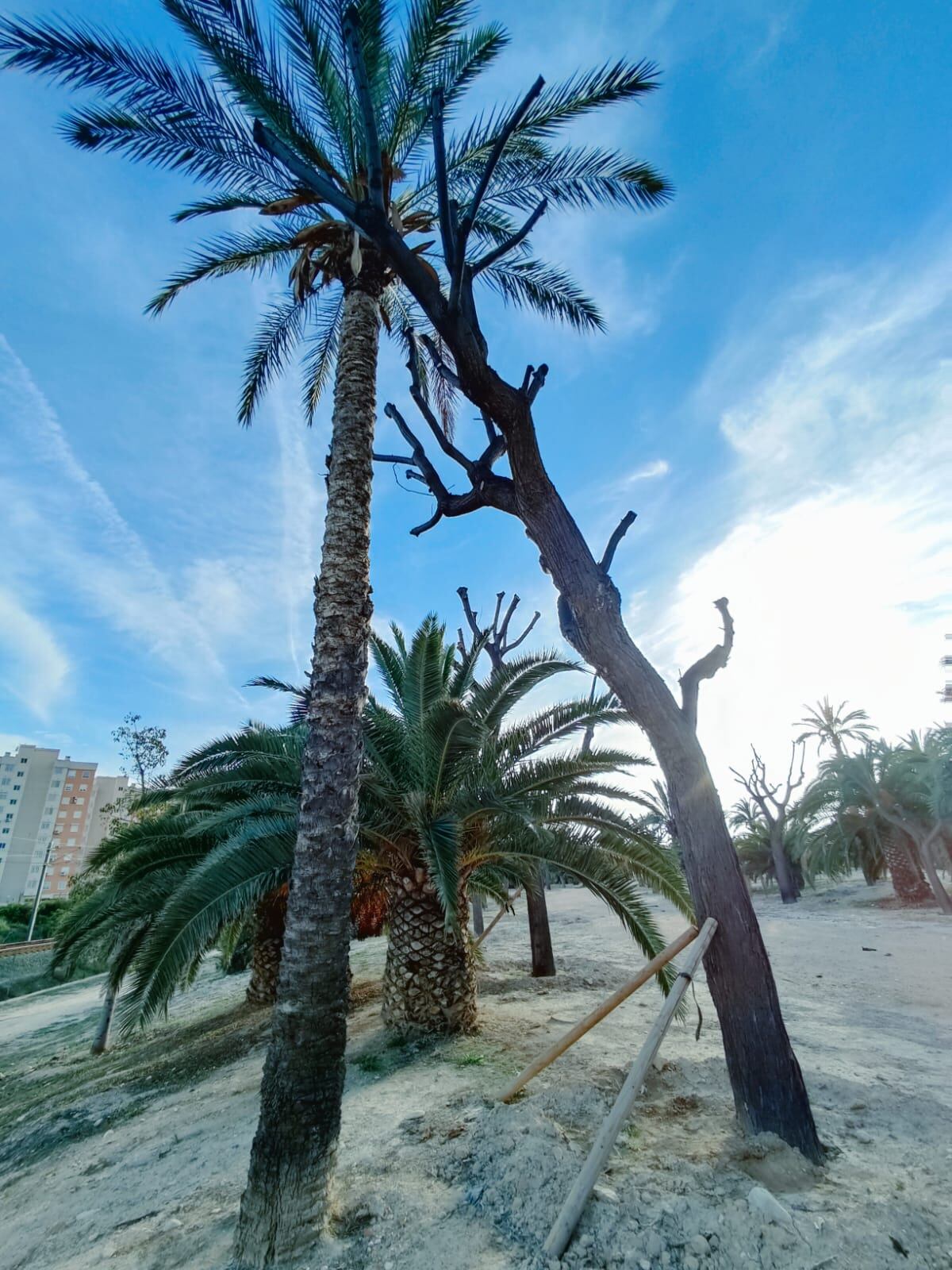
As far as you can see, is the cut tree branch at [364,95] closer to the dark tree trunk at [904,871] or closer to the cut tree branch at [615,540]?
the cut tree branch at [615,540]

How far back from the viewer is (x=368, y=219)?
5.10 meters

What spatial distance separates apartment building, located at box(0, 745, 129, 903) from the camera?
78.8 m

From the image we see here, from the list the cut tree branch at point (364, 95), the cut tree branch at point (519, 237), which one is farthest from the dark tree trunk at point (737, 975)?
the cut tree branch at point (364, 95)

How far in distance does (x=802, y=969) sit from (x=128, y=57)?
52.6 ft

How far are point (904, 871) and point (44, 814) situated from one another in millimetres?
99551

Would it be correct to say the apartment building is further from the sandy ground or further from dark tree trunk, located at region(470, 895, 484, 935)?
the sandy ground

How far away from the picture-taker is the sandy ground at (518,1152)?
3.09 m

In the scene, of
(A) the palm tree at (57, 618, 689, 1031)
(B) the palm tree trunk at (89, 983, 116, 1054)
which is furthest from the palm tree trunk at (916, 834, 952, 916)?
(B) the palm tree trunk at (89, 983, 116, 1054)

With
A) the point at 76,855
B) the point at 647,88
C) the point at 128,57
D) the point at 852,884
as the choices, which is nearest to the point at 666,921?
the point at 852,884

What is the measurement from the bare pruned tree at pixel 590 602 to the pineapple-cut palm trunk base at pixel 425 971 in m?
3.50

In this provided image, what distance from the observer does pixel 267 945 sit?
10023mm

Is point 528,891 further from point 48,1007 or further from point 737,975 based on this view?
point 48,1007

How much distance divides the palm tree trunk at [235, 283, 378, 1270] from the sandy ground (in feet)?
0.89

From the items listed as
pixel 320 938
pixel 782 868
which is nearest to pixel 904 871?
pixel 782 868
